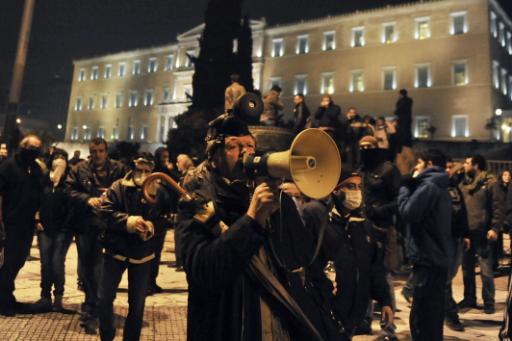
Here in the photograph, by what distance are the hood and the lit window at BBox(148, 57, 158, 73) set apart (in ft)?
223

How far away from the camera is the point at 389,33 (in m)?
47.9

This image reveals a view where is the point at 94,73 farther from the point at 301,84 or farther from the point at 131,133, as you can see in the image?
the point at 301,84

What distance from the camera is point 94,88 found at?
75.3m

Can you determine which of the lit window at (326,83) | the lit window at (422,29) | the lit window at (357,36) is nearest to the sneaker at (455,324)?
the lit window at (422,29)

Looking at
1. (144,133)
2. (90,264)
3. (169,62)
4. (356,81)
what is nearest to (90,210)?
(90,264)

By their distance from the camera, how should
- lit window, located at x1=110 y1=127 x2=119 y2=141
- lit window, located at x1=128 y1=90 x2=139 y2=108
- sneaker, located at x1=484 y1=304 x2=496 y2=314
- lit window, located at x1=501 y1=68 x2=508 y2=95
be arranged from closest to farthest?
1. sneaker, located at x1=484 y1=304 x2=496 y2=314
2. lit window, located at x1=501 y1=68 x2=508 y2=95
3. lit window, located at x1=128 y1=90 x2=139 y2=108
4. lit window, located at x1=110 y1=127 x2=119 y2=141

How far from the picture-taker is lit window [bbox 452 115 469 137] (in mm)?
42469

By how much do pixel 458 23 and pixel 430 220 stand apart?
47604mm

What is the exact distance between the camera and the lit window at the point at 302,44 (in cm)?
5366

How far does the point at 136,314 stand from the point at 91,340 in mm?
1167

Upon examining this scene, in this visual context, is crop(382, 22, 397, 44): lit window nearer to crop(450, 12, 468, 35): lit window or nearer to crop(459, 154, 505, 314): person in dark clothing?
crop(450, 12, 468, 35): lit window

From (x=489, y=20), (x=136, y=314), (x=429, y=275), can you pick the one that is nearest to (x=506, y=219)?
(x=429, y=275)

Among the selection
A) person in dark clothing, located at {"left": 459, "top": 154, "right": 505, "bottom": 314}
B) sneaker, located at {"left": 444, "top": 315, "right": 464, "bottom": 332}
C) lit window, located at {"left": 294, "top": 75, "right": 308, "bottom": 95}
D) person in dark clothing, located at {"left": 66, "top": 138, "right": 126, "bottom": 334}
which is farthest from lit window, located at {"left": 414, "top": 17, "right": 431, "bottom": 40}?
person in dark clothing, located at {"left": 66, "top": 138, "right": 126, "bottom": 334}

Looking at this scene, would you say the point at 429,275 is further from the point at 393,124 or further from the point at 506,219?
the point at 393,124
